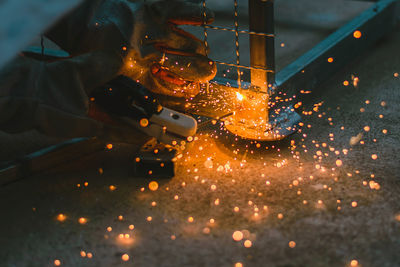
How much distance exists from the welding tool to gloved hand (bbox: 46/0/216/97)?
0.07m

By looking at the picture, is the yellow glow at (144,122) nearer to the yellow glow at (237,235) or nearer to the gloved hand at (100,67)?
the gloved hand at (100,67)

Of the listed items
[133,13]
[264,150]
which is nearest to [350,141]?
[264,150]

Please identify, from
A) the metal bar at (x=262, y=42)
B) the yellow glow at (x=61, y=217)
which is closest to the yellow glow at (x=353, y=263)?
the metal bar at (x=262, y=42)

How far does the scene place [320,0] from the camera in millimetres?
3156

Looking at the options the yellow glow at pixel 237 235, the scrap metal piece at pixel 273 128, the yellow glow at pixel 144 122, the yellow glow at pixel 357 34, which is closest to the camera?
the yellow glow at pixel 237 235

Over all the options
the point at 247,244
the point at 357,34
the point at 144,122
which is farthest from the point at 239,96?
the point at 357,34

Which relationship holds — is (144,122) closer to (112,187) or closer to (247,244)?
(112,187)

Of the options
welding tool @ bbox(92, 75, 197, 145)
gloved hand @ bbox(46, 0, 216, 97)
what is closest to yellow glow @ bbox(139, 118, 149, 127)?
welding tool @ bbox(92, 75, 197, 145)

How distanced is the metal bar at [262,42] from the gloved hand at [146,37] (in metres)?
0.14

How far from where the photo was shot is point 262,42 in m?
1.45

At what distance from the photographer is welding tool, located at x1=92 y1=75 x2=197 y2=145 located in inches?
53.5

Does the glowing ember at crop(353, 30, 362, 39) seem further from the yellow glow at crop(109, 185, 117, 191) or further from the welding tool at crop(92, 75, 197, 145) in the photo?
the yellow glow at crop(109, 185, 117, 191)

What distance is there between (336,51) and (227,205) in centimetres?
105

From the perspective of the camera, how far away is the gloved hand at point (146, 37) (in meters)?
1.39
